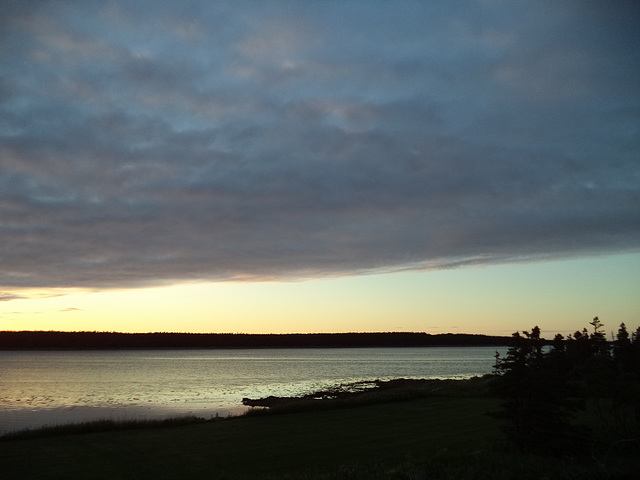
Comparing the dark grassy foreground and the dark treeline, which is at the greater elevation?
the dark treeline

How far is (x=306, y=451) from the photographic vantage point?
27172 millimetres

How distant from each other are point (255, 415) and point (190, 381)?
183 ft

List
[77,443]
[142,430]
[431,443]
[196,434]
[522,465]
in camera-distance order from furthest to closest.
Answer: [142,430] → [196,434] → [77,443] → [431,443] → [522,465]

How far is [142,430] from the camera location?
35719 millimetres

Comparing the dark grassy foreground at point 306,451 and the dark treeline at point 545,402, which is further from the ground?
the dark treeline at point 545,402

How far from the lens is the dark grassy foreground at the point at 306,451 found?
16.4 m

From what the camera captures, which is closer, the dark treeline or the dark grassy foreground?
the dark grassy foreground

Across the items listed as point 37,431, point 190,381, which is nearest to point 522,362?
point 37,431

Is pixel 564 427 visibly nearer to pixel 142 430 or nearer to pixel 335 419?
pixel 335 419

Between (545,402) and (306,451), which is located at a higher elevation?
(545,402)

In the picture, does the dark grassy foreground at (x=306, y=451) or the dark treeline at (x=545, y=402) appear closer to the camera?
the dark grassy foreground at (x=306, y=451)

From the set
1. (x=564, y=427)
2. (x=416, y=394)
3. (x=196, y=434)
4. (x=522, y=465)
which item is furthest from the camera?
(x=416, y=394)

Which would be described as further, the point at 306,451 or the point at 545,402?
the point at 306,451

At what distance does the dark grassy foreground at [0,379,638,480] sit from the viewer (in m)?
16.4
